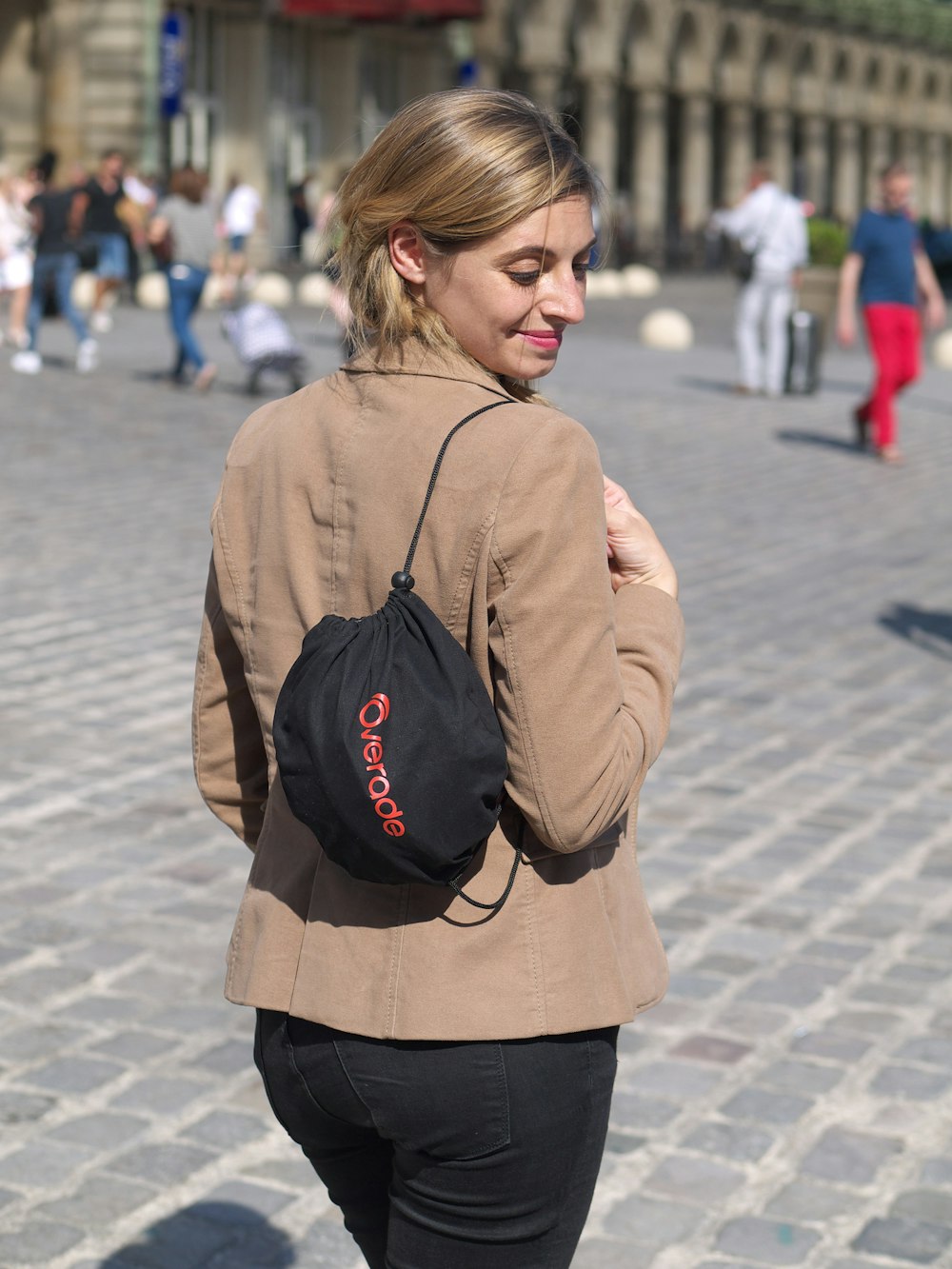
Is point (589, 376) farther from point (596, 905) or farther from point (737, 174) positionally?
point (737, 174)

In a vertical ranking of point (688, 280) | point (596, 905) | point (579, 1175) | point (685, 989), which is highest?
point (596, 905)

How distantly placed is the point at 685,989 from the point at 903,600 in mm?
4955

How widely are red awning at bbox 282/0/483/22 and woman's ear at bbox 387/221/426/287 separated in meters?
36.2

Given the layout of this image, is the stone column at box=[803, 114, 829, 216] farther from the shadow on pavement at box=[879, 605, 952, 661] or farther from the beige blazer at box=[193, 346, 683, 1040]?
the beige blazer at box=[193, 346, 683, 1040]

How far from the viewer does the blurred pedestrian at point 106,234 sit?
22.4m

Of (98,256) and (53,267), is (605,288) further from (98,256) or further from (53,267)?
(53,267)

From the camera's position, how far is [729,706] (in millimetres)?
7246

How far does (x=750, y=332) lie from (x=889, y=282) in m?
4.04

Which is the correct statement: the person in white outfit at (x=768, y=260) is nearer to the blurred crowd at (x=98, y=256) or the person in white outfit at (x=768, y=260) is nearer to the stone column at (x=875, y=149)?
the blurred crowd at (x=98, y=256)

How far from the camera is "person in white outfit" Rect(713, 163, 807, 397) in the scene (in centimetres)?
1617

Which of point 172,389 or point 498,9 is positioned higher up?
point 498,9

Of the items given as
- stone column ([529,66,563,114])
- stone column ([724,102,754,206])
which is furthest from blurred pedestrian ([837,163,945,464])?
stone column ([724,102,754,206])

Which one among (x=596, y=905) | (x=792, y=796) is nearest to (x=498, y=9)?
(x=792, y=796)

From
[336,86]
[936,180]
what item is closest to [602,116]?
[336,86]
